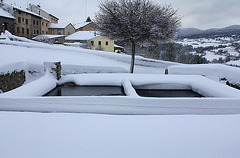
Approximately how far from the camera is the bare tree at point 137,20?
7.89 m

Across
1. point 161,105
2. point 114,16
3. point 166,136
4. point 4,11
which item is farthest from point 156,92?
point 4,11

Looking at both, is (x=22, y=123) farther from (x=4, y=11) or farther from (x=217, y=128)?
(x=4, y=11)

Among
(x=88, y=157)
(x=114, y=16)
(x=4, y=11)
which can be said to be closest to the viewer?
(x=88, y=157)

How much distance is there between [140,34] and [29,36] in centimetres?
2728

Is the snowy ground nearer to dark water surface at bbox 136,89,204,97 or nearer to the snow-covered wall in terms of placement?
dark water surface at bbox 136,89,204,97

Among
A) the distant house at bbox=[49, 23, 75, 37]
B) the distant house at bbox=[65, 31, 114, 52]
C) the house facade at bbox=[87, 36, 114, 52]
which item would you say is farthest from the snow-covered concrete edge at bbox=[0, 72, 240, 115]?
the distant house at bbox=[49, 23, 75, 37]

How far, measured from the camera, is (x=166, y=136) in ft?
7.01

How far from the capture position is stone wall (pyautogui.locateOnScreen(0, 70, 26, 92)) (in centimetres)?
610

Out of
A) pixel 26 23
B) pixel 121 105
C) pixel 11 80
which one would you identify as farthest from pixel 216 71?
pixel 26 23

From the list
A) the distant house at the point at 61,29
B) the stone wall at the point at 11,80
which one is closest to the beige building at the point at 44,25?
the distant house at the point at 61,29

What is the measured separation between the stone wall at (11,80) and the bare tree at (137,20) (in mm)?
4942

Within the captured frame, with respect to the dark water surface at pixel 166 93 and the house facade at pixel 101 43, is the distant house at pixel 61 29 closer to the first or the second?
the house facade at pixel 101 43

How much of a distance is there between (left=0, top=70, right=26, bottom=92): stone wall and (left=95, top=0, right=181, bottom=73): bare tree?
16.2 ft

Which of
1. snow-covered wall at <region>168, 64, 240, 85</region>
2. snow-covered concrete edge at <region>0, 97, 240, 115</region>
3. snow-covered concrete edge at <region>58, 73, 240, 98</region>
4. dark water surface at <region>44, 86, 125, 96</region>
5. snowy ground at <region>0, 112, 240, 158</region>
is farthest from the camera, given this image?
snow-covered wall at <region>168, 64, 240, 85</region>
